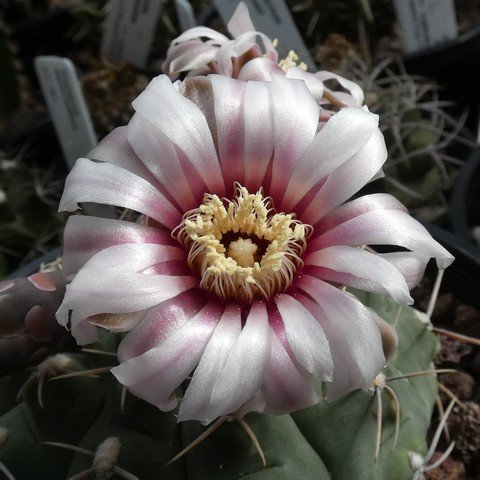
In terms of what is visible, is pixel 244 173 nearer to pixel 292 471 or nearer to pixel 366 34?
pixel 292 471

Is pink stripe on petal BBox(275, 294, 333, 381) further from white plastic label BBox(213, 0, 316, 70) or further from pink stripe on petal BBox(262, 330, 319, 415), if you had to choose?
white plastic label BBox(213, 0, 316, 70)

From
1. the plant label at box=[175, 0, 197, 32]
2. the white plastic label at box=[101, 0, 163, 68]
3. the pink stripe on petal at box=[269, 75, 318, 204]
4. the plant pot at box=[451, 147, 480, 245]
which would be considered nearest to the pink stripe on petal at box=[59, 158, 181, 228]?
the pink stripe on petal at box=[269, 75, 318, 204]

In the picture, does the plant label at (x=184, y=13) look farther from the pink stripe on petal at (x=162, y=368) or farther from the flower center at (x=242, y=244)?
the pink stripe on petal at (x=162, y=368)

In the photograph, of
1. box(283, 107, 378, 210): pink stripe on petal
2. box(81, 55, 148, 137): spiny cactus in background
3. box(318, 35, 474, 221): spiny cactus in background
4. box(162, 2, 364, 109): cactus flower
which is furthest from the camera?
box(81, 55, 148, 137): spiny cactus in background

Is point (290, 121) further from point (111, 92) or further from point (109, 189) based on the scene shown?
point (111, 92)

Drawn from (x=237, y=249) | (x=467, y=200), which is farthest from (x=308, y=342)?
(x=467, y=200)

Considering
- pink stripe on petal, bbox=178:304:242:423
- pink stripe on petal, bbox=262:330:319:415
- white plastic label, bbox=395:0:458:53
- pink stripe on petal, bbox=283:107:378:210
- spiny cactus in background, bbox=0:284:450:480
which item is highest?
pink stripe on petal, bbox=283:107:378:210

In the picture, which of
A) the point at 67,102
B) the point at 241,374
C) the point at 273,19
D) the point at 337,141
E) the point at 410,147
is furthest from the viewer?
the point at 410,147

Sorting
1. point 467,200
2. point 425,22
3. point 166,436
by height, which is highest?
point 166,436
